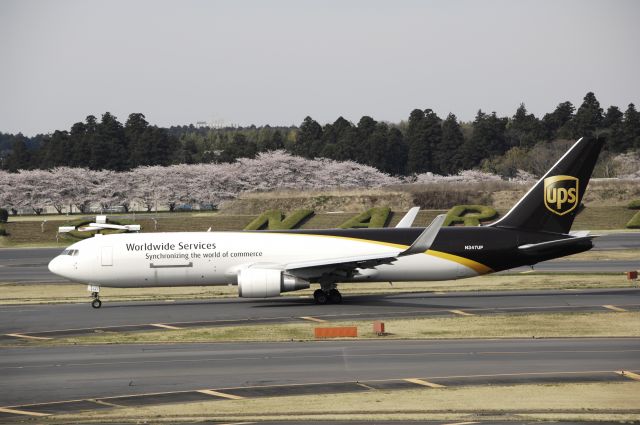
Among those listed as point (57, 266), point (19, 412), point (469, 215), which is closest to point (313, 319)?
point (57, 266)

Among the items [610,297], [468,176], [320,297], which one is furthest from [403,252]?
[468,176]

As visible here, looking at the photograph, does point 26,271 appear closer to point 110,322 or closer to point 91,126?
point 110,322

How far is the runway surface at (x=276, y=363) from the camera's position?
87.5ft

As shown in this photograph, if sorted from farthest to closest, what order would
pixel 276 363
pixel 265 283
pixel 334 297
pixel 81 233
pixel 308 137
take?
pixel 308 137 → pixel 81 233 → pixel 334 297 → pixel 265 283 → pixel 276 363

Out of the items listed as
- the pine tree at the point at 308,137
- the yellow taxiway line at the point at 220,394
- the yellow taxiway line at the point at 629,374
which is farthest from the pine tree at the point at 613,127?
the yellow taxiway line at the point at 220,394

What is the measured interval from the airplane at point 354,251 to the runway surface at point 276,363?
12273 mm

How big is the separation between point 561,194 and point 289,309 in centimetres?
1539

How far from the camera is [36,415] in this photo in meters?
23.2

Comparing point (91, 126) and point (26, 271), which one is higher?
point (91, 126)

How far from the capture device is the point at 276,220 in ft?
340

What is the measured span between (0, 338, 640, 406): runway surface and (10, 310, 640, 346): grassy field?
127 centimetres

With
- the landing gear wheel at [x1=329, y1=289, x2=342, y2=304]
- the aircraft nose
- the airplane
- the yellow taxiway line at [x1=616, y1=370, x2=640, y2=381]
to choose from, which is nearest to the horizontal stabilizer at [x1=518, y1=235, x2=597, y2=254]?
the airplane

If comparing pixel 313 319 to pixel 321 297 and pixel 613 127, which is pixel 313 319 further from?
pixel 613 127

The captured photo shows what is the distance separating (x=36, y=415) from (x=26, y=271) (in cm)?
5009
